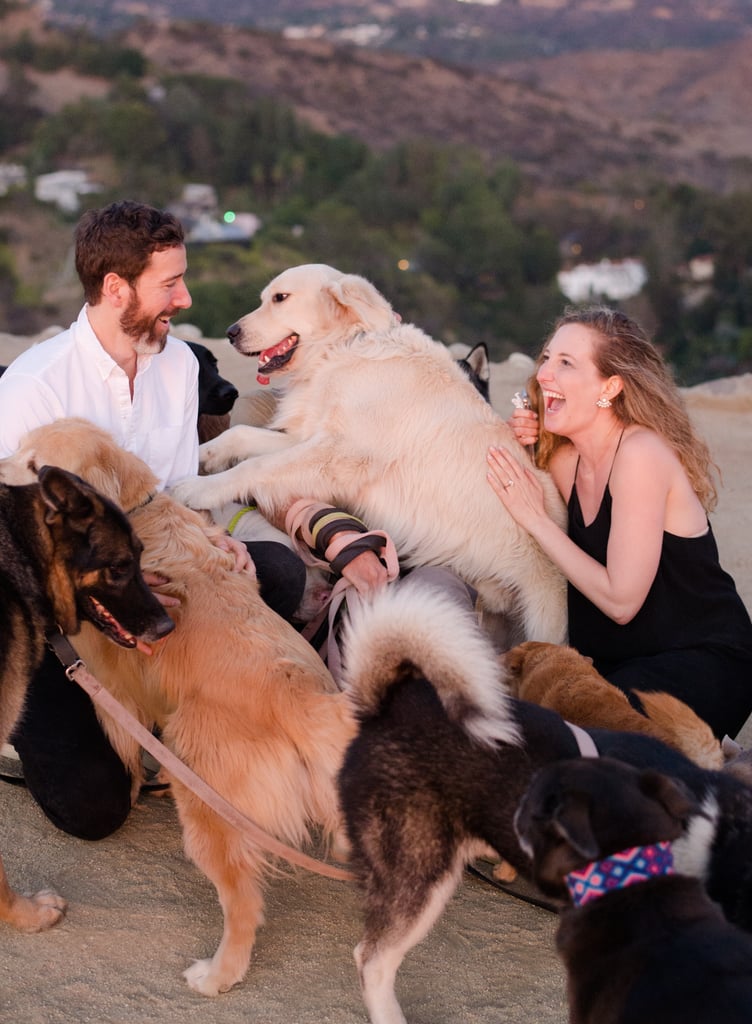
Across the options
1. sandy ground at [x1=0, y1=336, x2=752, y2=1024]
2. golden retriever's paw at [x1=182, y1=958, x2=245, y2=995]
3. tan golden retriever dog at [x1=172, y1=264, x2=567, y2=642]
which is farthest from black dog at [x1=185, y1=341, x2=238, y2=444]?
golden retriever's paw at [x1=182, y1=958, x2=245, y2=995]

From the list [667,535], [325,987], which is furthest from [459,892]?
[667,535]

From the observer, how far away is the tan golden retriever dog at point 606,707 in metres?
3.28

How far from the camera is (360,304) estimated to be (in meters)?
5.13

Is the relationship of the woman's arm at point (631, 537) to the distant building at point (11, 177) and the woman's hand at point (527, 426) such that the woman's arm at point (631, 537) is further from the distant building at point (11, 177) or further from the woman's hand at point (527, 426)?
the distant building at point (11, 177)

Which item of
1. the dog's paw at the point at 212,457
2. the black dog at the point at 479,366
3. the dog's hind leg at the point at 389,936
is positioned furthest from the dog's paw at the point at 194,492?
the dog's hind leg at the point at 389,936

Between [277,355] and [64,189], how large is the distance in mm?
26816

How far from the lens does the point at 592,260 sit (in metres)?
30.0

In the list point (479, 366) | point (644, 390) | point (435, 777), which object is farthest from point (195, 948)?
point (479, 366)

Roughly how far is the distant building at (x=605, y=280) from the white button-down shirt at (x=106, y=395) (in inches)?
816

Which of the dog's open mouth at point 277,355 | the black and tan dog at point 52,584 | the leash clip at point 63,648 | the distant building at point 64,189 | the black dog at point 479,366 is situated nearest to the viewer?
the black and tan dog at point 52,584

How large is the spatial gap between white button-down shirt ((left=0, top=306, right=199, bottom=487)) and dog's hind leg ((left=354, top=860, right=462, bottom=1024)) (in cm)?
196

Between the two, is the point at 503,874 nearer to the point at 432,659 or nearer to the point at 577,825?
the point at 432,659

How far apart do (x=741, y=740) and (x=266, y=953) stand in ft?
8.44

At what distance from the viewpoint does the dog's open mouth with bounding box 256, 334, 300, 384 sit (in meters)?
5.23
